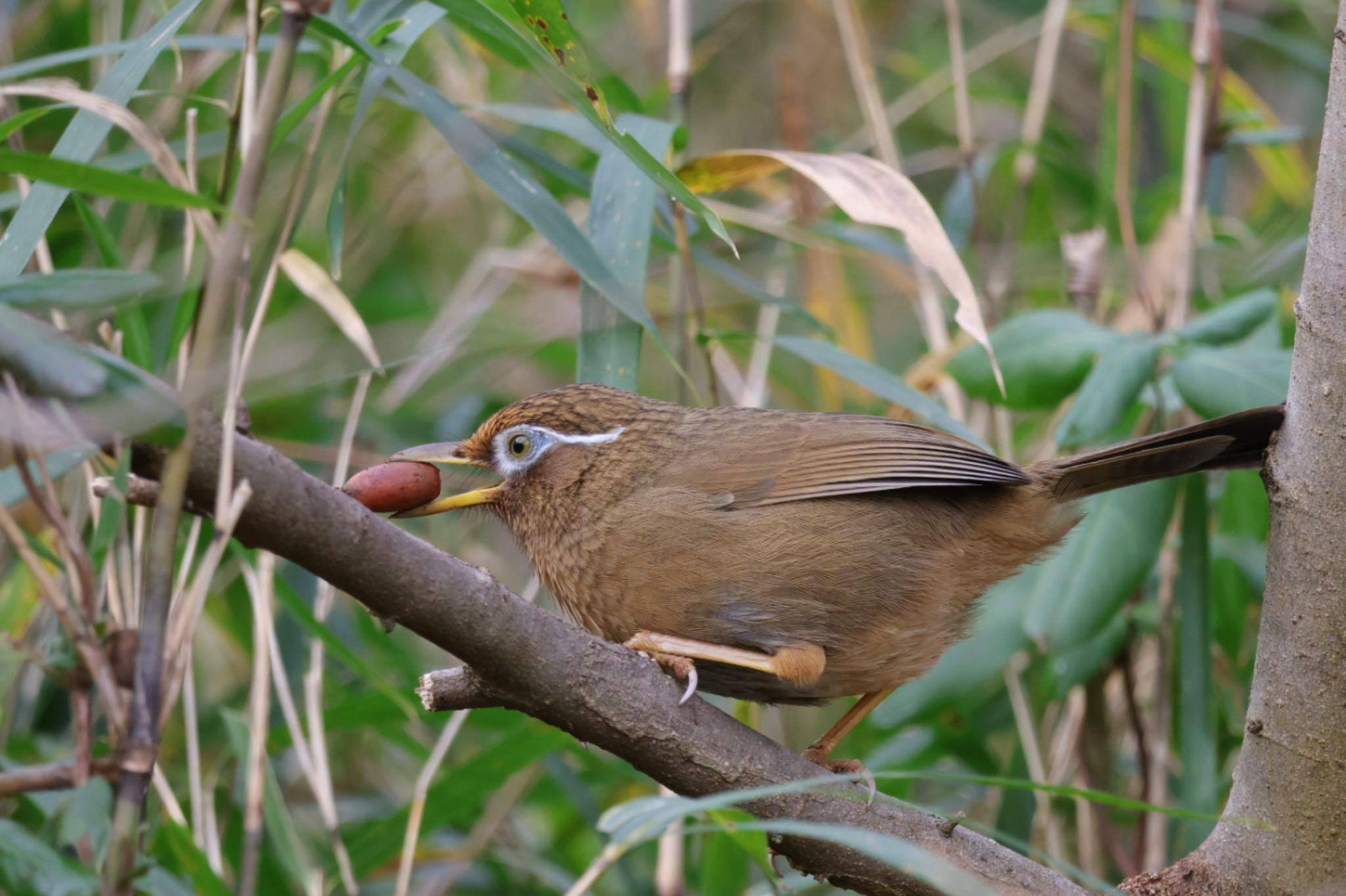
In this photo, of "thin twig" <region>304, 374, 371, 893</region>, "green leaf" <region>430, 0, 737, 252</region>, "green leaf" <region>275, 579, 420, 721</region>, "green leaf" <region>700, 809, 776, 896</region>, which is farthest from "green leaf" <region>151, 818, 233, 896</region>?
"green leaf" <region>430, 0, 737, 252</region>

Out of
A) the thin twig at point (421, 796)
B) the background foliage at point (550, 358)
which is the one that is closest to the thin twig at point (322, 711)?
the background foliage at point (550, 358)

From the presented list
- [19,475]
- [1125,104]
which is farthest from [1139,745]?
[19,475]

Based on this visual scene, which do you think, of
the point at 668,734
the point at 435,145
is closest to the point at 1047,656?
the point at 668,734

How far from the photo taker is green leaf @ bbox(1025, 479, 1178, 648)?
368cm

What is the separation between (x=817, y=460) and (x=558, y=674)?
4.31 feet

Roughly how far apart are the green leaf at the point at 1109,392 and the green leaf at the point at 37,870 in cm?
246

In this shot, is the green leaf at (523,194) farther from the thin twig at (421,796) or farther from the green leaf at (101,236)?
the thin twig at (421,796)

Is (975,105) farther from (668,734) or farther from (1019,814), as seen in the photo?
(668,734)

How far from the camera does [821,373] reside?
5555mm

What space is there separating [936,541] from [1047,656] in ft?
3.45

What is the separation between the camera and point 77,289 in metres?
1.91

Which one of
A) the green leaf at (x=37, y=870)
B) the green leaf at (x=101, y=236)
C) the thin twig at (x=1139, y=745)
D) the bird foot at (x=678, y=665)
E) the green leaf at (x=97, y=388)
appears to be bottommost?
the thin twig at (x=1139, y=745)

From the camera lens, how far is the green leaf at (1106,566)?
3.68 meters

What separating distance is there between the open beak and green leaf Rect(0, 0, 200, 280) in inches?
36.5
